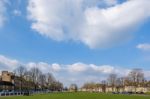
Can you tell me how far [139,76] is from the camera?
493 ft

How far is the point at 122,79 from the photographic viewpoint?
7072 inches

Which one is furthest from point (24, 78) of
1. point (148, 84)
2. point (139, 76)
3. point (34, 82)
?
point (148, 84)

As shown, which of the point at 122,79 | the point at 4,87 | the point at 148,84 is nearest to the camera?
the point at 4,87

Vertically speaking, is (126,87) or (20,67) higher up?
(20,67)

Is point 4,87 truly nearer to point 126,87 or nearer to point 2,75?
point 2,75

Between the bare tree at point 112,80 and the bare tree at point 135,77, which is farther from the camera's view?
the bare tree at point 112,80

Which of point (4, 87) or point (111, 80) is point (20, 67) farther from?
point (111, 80)

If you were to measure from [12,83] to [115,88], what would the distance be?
6651cm

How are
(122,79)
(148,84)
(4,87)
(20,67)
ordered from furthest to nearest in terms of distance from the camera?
(148,84), (122,79), (4,87), (20,67)

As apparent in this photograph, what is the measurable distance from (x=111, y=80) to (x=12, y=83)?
6362cm

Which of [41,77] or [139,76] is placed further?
[41,77]

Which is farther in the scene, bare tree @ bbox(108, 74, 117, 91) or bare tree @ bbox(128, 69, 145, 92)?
bare tree @ bbox(108, 74, 117, 91)

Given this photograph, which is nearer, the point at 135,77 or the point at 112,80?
the point at 135,77

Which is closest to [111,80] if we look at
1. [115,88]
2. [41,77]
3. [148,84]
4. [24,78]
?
[115,88]
